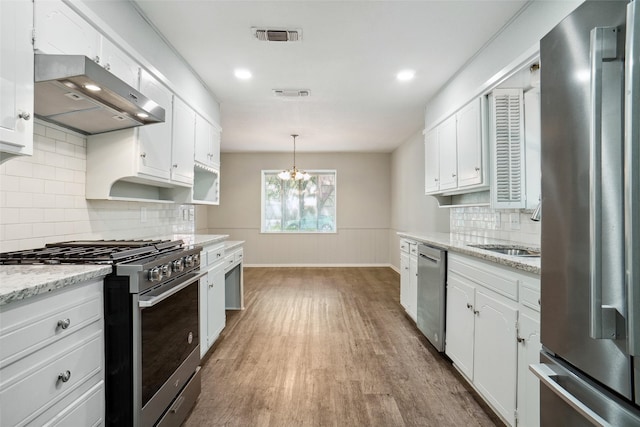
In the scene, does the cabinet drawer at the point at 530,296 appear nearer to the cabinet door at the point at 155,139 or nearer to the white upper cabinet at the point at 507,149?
the white upper cabinet at the point at 507,149

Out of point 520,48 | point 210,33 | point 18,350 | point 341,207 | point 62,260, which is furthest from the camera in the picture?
point 341,207

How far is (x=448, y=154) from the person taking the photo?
337 centimetres

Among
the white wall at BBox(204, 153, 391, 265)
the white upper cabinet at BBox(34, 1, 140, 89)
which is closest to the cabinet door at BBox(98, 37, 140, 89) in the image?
the white upper cabinet at BBox(34, 1, 140, 89)

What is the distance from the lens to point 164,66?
2.59 meters

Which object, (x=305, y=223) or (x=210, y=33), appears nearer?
(x=210, y=33)

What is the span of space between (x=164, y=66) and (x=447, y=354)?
10.7ft

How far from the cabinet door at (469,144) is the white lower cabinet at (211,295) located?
236 centimetres

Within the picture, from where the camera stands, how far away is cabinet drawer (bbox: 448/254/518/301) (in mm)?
1685

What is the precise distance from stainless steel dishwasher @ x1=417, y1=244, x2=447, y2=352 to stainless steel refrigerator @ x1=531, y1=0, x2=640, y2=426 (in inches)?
63.0

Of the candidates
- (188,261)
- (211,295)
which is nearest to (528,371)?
(188,261)

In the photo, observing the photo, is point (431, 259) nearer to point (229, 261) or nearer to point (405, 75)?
point (405, 75)

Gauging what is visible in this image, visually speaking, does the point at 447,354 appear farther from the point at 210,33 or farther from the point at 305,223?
the point at 305,223

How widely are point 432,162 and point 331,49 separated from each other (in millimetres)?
1859

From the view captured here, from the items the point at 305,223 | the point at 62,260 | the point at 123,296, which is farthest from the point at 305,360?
the point at 305,223
